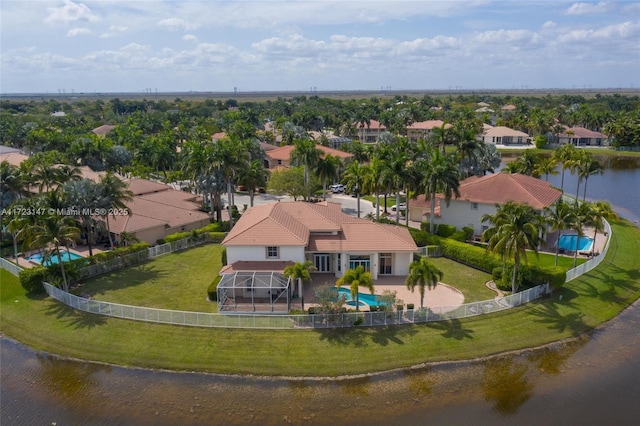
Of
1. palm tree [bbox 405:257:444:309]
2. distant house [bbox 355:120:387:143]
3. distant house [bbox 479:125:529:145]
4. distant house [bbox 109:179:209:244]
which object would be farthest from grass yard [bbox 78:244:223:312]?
distant house [bbox 479:125:529:145]

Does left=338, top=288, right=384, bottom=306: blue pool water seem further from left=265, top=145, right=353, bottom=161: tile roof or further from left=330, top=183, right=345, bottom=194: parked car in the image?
left=265, top=145, right=353, bottom=161: tile roof

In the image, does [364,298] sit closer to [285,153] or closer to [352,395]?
[352,395]

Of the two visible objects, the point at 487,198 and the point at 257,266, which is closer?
the point at 257,266

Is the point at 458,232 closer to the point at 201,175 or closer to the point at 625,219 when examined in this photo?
the point at 625,219

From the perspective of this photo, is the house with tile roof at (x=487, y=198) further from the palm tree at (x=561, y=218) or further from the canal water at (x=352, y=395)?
the canal water at (x=352, y=395)

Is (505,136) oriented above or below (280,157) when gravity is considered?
above

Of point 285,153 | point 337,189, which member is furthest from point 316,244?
point 285,153
